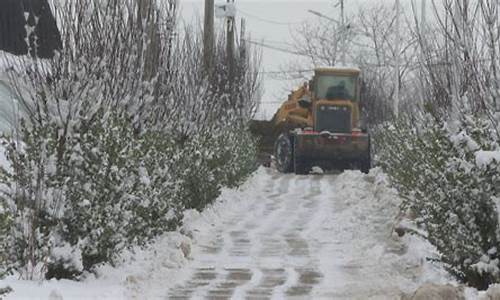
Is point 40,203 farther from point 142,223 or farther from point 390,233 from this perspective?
point 390,233

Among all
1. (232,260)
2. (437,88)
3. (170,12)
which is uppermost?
(170,12)

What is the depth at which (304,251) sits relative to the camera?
1241cm

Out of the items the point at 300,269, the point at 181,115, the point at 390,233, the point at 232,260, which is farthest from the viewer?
the point at 181,115

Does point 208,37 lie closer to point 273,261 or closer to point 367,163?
point 367,163

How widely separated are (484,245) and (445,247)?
53 centimetres

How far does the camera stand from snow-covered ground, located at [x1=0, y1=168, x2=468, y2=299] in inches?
358

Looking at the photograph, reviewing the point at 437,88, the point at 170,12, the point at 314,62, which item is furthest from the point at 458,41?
the point at 314,62

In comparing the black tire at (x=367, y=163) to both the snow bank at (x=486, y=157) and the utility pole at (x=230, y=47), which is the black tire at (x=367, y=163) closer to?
the utility pole at (x=230, y=47)

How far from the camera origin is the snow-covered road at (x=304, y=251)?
9445 mm

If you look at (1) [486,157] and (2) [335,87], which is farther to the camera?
(2) [335,87]

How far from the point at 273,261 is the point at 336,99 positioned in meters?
18.9

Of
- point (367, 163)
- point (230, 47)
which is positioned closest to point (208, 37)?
point (230, 47)

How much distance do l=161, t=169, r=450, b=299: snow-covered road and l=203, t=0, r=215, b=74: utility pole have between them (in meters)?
2.97

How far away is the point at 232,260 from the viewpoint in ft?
37.9
